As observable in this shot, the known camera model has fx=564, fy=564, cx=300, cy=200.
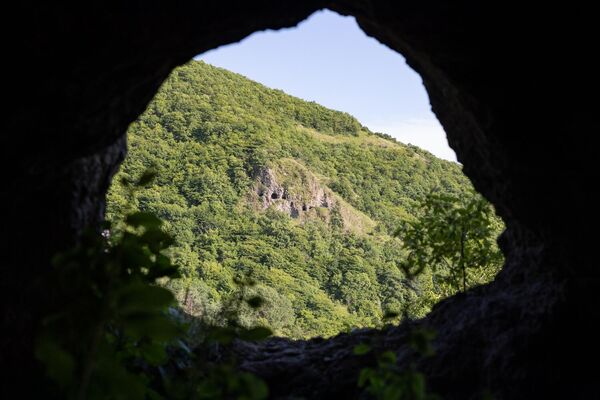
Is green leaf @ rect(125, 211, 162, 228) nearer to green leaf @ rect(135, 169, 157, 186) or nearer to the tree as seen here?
green leaf @ rect(135, 169, 157, 186)

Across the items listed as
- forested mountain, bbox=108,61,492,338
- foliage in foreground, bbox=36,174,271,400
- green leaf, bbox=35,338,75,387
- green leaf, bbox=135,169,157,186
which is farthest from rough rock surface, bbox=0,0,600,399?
forested mountain, bbox=108,61,492,338

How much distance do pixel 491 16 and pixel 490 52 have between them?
191 mm

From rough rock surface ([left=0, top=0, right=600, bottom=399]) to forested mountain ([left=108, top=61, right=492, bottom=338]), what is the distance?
177ft

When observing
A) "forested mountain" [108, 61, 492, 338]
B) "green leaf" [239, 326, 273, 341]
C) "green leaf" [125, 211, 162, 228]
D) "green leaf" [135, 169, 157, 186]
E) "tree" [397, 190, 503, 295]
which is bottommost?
"green leaf" [239, 326, 273, 341]

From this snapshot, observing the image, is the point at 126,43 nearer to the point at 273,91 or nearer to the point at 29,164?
the point at 29,164

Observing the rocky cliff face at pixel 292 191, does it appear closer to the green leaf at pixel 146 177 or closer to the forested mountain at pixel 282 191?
the forested mountain at pixel 282 191

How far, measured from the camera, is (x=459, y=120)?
4.09m

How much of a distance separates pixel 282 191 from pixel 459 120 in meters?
110

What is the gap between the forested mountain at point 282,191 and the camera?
7925 cm

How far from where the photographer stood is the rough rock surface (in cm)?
241

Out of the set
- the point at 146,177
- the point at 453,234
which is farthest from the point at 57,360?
the point at 453,234

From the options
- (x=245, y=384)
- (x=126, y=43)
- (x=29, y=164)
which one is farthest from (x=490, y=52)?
(x=29, y=164)

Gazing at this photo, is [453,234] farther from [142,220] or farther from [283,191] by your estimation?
[283,191]

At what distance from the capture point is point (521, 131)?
3008 mm
